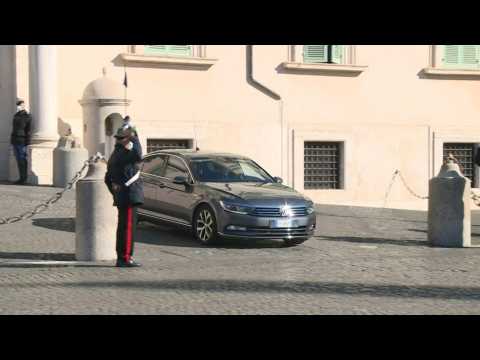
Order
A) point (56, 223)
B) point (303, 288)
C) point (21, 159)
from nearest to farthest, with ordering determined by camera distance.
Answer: point (303, 288)
point (56, 223)
point (21, 159)

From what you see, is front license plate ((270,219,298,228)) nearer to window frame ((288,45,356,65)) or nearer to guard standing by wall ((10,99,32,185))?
guard standing by wall ((10,99,32,185))

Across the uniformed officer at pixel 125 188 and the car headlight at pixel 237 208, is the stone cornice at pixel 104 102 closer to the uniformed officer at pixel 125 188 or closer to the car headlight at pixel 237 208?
the car headlight at pixel 237 208

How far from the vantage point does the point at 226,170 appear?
14953mm

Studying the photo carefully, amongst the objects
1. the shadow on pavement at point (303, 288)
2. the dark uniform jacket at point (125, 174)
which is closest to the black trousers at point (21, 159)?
the dark uniform jacket at point (125, 174)

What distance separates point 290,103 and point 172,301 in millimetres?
14722

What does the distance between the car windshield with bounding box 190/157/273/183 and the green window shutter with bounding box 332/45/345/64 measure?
30.5 feet

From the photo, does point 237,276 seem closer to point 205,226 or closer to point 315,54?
point 205,226

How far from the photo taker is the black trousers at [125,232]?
11617 mm

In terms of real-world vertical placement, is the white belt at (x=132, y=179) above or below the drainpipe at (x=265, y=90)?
below

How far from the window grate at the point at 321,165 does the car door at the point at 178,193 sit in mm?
9281

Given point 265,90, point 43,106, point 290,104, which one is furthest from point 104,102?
point 290,104

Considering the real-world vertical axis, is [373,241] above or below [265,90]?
below

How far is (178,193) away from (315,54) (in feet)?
33.9
